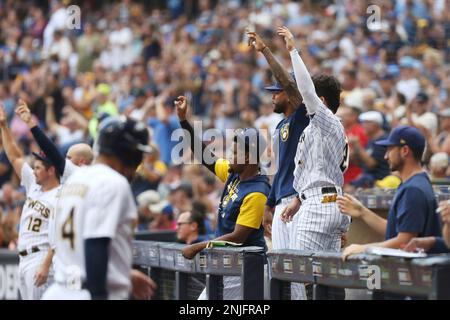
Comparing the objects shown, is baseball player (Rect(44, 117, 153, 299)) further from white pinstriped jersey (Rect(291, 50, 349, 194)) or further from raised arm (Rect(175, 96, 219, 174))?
raised arm (Rect(175, 96, 219, 174))

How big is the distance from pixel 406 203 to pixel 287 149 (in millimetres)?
1662

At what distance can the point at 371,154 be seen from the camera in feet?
37.5

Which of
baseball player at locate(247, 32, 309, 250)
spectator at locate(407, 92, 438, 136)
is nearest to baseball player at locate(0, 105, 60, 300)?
baseball player at locate(247, 32, 309, 250)

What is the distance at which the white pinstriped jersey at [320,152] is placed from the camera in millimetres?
7430

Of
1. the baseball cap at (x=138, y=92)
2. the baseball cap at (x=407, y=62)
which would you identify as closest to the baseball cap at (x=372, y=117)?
the baseball cap at (x=407, y=62)

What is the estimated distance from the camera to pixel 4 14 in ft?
79.4

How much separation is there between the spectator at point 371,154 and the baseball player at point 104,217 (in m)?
5.91

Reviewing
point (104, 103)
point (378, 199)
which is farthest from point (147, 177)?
point (378, 199)

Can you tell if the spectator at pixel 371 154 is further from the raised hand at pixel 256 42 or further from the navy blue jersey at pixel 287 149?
the raised hand at pixel 256 42

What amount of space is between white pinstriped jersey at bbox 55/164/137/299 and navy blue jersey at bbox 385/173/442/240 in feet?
6.00

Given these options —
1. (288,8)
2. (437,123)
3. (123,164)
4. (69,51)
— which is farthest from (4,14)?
(123,164)

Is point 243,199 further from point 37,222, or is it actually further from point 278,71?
point 37,222

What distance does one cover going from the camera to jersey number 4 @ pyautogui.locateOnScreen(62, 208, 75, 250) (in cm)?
522

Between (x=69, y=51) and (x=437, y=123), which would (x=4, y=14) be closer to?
(x=69, y=51)
